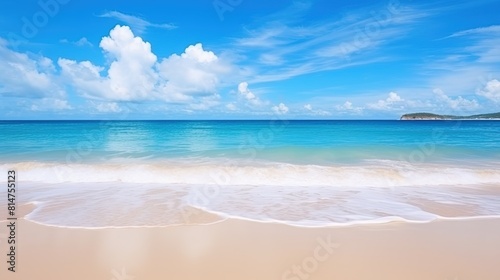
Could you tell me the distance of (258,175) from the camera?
41.6ft

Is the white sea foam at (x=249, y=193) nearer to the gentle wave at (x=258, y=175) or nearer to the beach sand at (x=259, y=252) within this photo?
the gentle wave at (x=258, y=175)

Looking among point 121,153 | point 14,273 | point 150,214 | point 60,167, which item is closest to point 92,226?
point 150,214

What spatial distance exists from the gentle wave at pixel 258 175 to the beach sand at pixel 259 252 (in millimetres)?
5228

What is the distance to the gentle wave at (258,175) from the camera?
11.9m

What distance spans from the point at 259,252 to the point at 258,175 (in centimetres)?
751

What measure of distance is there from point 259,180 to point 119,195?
534cm

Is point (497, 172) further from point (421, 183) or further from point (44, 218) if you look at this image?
point (44, 218)

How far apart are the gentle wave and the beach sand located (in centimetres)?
523

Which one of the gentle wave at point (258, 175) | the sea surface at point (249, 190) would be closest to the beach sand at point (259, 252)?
the sea surface at point (249, 190)

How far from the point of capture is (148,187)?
1072cm

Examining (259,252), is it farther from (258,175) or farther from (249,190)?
(258,175)

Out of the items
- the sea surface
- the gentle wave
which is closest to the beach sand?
the sea surface

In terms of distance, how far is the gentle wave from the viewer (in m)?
11.9

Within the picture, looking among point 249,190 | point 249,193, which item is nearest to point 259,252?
point 249,193
